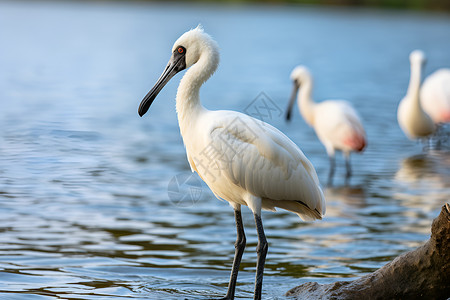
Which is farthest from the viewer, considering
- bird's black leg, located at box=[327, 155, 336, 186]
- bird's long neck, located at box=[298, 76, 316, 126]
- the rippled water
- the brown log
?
bird's long neck, located at box=[298, 76, 316, 126]

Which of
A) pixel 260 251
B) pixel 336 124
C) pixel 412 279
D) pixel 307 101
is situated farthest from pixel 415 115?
pixel 412 279

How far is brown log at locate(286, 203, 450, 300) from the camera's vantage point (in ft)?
16.5

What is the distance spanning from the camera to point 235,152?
18.7 ft

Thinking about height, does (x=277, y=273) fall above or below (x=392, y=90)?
below

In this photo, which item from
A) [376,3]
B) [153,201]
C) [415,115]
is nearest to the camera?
[153,201]

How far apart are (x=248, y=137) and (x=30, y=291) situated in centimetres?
198

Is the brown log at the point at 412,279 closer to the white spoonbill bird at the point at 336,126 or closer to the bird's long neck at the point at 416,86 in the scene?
the white spoonbill bird at the point at 336,126

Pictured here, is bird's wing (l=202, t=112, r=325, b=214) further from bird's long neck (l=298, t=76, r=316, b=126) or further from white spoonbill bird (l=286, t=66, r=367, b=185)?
bird's long neck (l=298, t=76, r=316, b=126)

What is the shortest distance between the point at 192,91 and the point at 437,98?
9.91 metres

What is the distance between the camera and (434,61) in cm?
3155

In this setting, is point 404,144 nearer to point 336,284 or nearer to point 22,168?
point 22,168

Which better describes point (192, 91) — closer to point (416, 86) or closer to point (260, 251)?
point (260, 251)

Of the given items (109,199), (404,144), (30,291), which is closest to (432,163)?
(404,144)

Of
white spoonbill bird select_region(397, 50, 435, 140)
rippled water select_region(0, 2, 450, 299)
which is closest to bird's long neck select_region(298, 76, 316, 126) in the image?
rippled water select_region(0, 2, 450, 299)
